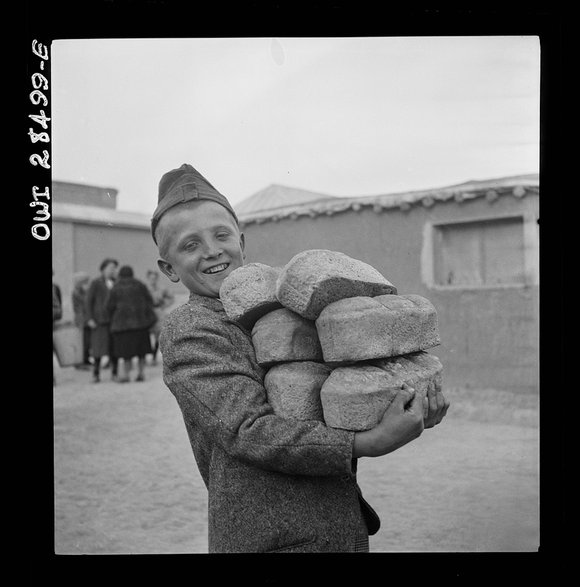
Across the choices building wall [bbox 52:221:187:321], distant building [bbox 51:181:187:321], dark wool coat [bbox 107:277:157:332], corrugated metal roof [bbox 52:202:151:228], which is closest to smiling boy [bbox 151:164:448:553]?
distant building [bbox 51:181:187:321]

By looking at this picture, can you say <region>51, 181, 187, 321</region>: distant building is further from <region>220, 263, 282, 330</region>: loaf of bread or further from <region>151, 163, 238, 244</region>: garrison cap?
<region>220, 263, 282, 330</region>: loaf of bread

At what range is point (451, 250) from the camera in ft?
12.6

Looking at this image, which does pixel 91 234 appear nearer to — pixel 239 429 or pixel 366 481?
pixel 239 429

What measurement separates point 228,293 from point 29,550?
1211 millimetres

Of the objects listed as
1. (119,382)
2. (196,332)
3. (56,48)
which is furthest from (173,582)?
(119,382)

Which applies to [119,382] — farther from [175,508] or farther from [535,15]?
[535,15]

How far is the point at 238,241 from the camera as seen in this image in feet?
6.70

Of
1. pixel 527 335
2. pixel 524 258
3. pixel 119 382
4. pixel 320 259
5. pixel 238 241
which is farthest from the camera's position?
pixel 119 382

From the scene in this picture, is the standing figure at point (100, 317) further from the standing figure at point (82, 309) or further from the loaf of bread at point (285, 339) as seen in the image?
the loaf of bread at point (285, 339)

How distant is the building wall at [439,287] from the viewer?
393 centimetres

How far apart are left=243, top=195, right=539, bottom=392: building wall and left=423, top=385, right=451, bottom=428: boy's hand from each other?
6.78ft

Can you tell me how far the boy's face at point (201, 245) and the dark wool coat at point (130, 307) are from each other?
2.91 meters

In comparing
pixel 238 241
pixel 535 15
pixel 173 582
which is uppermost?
pixel 535 15

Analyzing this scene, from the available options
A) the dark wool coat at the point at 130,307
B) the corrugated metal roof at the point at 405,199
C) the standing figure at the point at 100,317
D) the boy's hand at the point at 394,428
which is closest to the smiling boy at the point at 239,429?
the boy's hand at the point at 394,428
